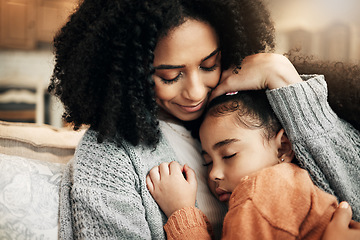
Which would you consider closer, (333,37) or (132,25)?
(132,25)

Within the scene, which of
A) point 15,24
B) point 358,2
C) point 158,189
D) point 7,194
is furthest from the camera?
point 15,24

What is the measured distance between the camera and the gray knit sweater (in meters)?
0.90

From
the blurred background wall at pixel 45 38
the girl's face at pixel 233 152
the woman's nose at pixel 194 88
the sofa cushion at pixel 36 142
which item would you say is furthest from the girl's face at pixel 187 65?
the blurred background wall at pixel 45 38

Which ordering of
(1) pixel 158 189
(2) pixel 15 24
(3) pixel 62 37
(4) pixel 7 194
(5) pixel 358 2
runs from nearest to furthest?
(4) pixel 7 194, (1) pixel 158 189, (3) pixel 62 37, (5) pixel 358 2, (2) pixel 15 24

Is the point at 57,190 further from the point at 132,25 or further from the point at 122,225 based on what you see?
the point at 132,25

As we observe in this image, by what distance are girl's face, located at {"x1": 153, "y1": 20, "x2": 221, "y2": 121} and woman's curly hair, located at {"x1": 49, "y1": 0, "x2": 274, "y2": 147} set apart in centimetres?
3

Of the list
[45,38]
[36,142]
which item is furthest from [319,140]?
[45,38]

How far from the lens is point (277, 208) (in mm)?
798

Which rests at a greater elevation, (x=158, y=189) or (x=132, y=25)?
(x=132, y=25)

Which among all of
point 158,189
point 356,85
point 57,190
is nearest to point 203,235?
point 158,189

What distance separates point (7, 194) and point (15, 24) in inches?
187

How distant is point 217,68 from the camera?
109 centimetres

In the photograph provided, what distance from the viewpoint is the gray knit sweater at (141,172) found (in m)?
0.90

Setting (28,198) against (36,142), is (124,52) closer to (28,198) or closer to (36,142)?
(28,198)
